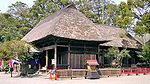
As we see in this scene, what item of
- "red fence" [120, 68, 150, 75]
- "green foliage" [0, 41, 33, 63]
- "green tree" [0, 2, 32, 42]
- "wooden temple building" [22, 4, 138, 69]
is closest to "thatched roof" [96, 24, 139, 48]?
"wooden temple building" [22, 4, 138, 69]

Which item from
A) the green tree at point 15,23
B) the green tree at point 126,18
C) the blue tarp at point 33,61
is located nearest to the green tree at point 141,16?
the green tree at point 126,18

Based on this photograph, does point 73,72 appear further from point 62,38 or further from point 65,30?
point 65,30

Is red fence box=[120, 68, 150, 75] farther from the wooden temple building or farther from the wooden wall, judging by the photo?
the wooden wall

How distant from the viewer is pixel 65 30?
19.2 meters

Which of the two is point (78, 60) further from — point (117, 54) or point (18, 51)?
point (18, 51)

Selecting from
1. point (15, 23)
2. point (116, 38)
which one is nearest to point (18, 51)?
point (116, 38)

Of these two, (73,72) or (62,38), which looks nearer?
(73,72)

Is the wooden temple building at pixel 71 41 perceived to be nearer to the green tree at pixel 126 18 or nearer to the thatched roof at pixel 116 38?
the thatched roof at pixel 116 38

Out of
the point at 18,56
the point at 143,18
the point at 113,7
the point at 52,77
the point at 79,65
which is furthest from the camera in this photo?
the point at 113,7

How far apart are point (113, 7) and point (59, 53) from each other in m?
24.8

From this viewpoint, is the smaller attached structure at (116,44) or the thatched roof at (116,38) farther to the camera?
the thatched roof at (116,38)

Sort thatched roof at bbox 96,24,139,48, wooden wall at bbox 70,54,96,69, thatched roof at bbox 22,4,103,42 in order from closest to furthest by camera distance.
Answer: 1. thatched roof at bbox 22,4,103,42
2. wooden wall at bbox 70,54,96,69
3. thatched roof at bbox 96,24,139,48

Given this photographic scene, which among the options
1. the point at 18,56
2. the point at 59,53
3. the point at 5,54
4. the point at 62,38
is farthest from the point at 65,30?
the point at 5,54

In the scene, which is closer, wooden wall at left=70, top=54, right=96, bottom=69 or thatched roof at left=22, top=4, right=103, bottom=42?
thatched roof at left=22, top=4, right=103, bottom=42
